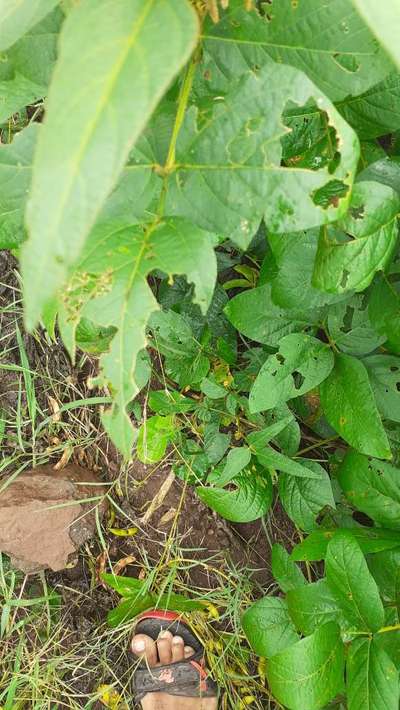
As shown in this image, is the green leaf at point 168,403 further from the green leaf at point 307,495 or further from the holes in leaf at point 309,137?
the holes in leaf at point 309,137

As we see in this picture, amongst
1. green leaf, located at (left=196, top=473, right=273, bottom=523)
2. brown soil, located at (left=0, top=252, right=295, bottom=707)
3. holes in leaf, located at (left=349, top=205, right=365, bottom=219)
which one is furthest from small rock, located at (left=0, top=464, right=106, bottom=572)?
holes in leaf, located at (left=349, top=205, right=365, bottom=219)

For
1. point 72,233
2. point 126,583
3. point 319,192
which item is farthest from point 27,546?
point 72,233

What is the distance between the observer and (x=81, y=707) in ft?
Result: 7.48

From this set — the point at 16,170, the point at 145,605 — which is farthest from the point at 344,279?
the point at 145,605

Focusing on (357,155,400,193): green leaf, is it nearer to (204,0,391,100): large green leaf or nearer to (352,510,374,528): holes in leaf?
(204,0,391,100): large green leaf

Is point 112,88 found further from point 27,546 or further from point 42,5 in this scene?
point 27,546

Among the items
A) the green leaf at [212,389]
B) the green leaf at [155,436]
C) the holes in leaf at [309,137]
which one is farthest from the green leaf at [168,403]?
the holes in leaf at [309,137]

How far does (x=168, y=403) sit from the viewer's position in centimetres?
192

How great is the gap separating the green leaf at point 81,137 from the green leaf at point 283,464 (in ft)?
3.83

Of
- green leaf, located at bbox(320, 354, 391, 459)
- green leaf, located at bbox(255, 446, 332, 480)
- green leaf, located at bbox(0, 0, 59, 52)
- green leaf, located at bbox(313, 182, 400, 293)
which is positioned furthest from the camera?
green leaf, located at bbox(255, 446, 332, 480)

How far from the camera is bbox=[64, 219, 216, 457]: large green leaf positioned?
782 millimetres

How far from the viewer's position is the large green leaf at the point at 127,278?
2.57 ft

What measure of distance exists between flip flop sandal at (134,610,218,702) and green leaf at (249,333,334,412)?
46.8 inches

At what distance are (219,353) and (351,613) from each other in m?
0.77
